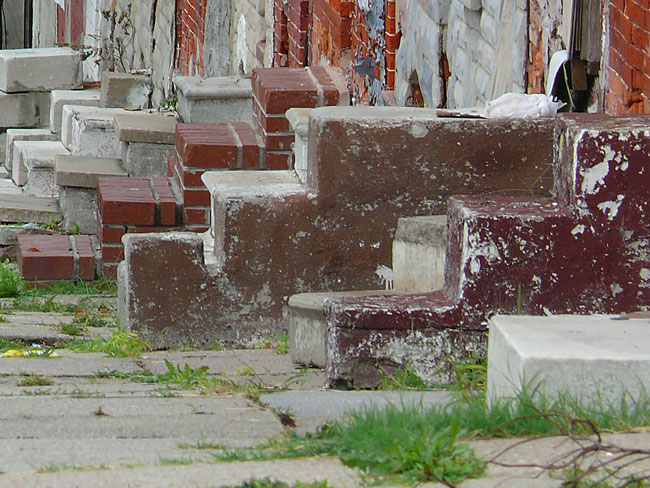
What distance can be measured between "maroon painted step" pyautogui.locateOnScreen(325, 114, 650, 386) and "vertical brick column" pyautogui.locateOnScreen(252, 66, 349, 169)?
2206 millimetres

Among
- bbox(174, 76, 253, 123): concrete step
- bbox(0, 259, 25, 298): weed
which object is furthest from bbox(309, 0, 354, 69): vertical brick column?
bbox(0, 259, 25, 298): weed

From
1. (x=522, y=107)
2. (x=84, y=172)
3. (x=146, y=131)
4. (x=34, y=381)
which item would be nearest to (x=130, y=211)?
(x=146, y=131)

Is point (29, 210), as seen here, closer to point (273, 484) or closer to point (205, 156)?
point (205, 156)

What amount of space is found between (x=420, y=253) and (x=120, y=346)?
112 cm

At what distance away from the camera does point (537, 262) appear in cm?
335

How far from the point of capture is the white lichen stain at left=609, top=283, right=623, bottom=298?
3.40 metres

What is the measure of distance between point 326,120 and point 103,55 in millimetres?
11116

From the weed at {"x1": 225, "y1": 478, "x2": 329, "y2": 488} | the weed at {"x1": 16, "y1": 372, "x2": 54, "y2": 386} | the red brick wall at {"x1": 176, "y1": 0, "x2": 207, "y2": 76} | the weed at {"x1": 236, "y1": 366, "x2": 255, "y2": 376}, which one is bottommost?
the weed at {"x1": 236, "y1": 366, "x2": 255, "y2": 376}

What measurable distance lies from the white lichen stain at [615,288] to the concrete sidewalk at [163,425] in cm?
65

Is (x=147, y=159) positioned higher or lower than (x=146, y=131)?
lower

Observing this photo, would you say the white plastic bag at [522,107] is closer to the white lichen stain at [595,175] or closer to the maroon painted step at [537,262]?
the maroon painted step at [537,262]

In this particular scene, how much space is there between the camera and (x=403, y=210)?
436 cm

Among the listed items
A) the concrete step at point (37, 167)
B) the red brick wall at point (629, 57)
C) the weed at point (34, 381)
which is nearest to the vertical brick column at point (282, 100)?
the red brick wall at point (629, 57)

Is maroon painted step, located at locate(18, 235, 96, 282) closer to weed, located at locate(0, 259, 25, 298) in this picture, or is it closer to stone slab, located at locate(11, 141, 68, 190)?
weed, located at locate(0, 259, 25, 298)
